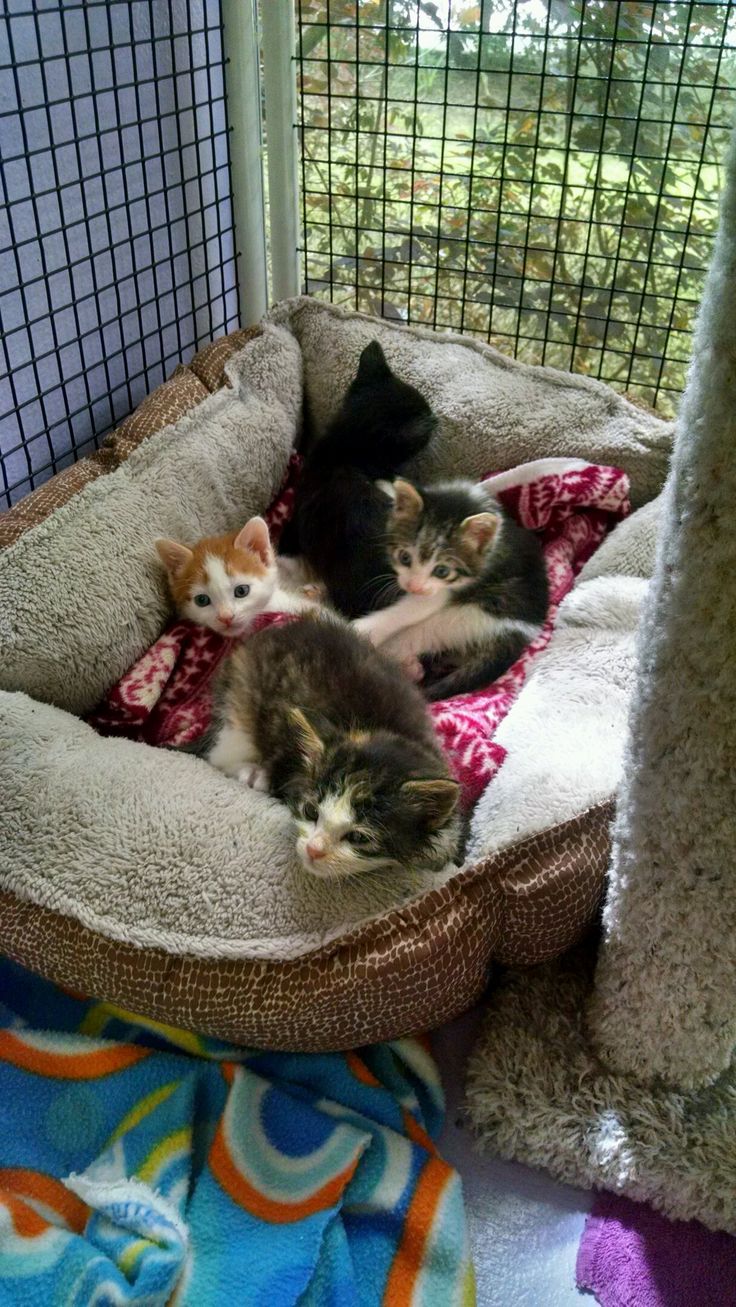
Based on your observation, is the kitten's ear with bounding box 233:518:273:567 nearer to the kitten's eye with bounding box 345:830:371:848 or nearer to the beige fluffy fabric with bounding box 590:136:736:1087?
the kitten's eye with bounding box 345:830:371:848

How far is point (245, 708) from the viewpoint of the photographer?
5.50ft

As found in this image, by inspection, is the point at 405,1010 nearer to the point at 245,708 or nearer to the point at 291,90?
the point at 245,708

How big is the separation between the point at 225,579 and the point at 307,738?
0.59 m

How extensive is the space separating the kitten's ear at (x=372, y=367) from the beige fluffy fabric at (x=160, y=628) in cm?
13

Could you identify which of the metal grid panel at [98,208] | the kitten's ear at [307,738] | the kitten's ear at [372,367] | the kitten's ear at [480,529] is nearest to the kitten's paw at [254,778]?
the kitten's ear at [307,738]

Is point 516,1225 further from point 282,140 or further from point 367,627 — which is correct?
point 282,140

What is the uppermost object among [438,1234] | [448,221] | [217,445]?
[448,221]

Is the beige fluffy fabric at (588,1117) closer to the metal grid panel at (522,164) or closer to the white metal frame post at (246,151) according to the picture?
the metal grid panel at (522,164)

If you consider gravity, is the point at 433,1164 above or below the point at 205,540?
below

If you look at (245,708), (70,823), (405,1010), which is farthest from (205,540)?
(405,1010)

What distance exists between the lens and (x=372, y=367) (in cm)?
226

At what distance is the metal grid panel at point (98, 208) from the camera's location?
1.93 metres

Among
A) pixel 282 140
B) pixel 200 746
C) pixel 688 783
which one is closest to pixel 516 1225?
pixel 688 783

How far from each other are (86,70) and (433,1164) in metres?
2.10
